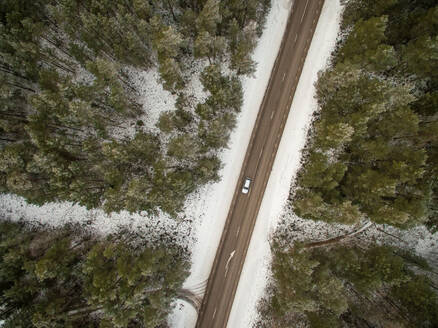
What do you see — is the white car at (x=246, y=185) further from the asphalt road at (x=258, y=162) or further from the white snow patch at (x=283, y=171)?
the white snow patch at (x=283, y=171)

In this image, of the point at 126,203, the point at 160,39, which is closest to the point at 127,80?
the point at 160,39

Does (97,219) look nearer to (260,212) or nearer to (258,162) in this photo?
(260,212)

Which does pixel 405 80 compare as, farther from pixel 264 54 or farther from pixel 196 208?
pixel 196 208

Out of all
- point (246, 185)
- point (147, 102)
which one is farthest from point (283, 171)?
point (147, 102)

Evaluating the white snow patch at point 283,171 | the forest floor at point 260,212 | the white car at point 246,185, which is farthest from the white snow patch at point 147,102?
the white snow patch at point 283,171

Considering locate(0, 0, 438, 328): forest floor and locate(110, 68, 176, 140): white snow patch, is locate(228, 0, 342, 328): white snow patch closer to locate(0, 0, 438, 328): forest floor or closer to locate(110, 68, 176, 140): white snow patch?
locate(0, 0, 438, 328): forest floor

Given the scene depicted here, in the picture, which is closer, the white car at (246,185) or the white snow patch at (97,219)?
the white car at (246,185)
